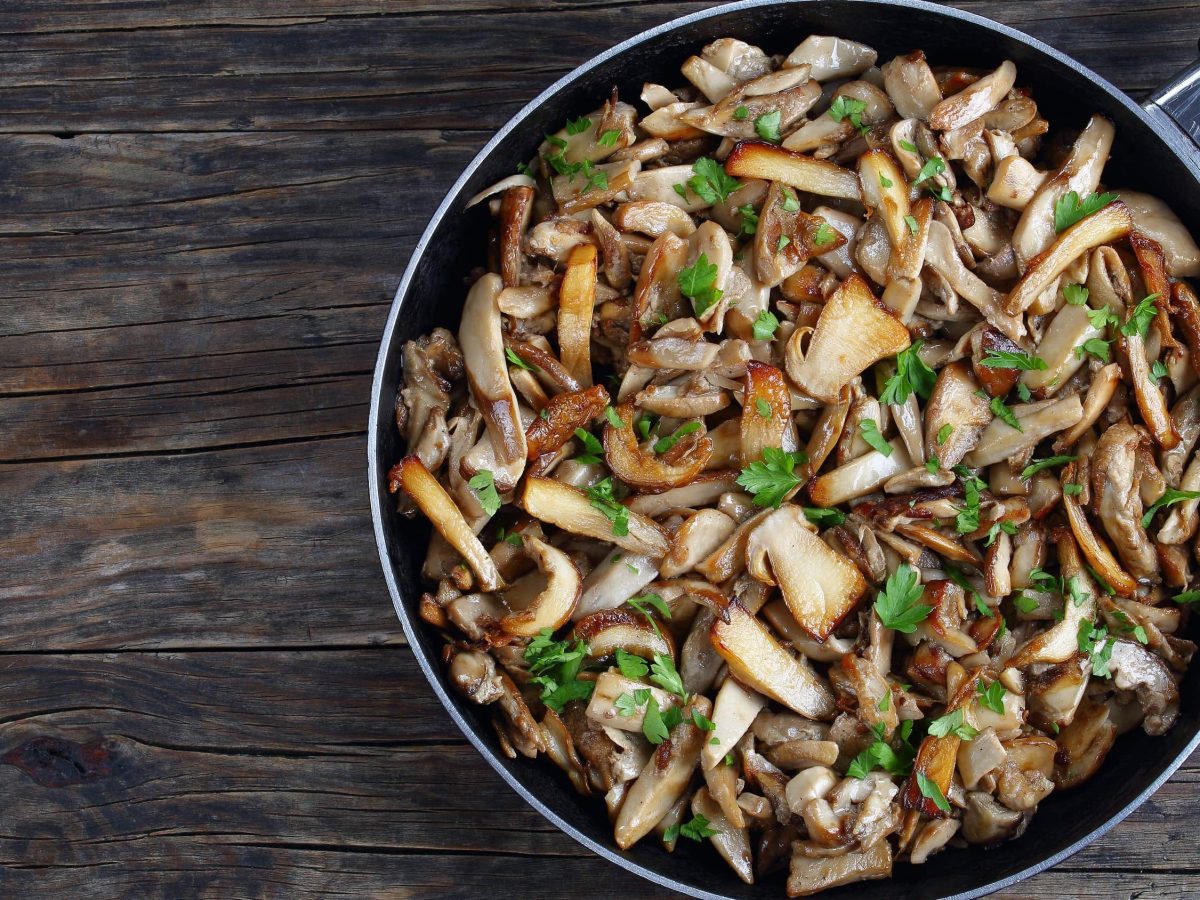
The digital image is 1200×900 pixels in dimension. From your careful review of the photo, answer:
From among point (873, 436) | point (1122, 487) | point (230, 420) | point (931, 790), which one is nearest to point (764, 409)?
point (873, 436)

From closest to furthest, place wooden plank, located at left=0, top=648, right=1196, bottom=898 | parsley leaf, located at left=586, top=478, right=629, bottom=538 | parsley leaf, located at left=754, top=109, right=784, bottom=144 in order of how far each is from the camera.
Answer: parsley leaf, located at left=586, top=478, right=629, bottom=538
parsley leaf, located at left=754, top=109, right=784, bottom=144
wooden plank, located at left=0, top=648, right=1196, bottom=898

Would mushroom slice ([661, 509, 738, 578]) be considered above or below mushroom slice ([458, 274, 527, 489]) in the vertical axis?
below

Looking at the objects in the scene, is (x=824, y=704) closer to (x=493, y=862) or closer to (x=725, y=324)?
(x=725, y=324)

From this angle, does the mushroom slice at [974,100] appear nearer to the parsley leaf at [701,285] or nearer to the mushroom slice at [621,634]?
the parsley leaf at [701,285]

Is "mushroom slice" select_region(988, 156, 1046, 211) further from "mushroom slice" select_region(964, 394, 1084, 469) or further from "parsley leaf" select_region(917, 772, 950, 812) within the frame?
"parsley leaf" select_region(917, 772, 950, 812)

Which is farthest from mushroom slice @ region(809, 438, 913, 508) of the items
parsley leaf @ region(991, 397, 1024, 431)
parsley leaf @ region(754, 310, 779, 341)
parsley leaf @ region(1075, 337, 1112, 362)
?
parsley leaf @ region(1075, 337, 1112, 362)

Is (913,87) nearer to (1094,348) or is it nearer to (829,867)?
(1094,348)
